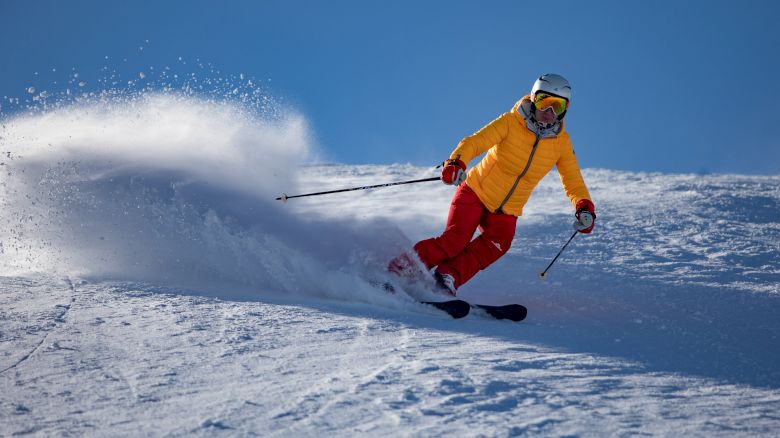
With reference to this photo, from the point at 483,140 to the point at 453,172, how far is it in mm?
413

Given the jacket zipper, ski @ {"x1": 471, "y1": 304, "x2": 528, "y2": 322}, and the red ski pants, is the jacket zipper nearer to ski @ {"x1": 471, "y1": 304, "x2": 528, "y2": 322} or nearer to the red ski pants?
the red ski pants

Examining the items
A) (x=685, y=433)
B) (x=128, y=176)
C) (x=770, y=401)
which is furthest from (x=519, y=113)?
(x=128, y=176)

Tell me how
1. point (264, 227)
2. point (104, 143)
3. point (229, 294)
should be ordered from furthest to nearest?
point (104, 143) < point (264, 227) < point (229, 294)

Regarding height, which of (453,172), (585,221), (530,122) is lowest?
(585,221)

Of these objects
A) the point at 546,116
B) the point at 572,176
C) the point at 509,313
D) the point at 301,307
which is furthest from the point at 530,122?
the point at 301,307

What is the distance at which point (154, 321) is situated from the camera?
368 centimetres

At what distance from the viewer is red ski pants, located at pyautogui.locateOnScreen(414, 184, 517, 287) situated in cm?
496

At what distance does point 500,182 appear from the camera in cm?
503

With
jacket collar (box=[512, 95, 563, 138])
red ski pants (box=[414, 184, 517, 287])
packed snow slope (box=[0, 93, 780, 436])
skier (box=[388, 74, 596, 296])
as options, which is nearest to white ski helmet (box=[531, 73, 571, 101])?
skier (box=[388, 74, 596, 296])

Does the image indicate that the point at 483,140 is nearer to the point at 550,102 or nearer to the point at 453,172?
the point at 453,172

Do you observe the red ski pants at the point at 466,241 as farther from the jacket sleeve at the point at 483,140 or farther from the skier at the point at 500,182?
the jacket sleeve at the point at 483,140

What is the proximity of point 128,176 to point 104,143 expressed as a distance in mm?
936

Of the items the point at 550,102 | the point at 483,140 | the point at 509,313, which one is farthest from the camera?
the point at 483,140

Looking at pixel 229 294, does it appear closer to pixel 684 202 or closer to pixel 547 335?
pixel 547 335
